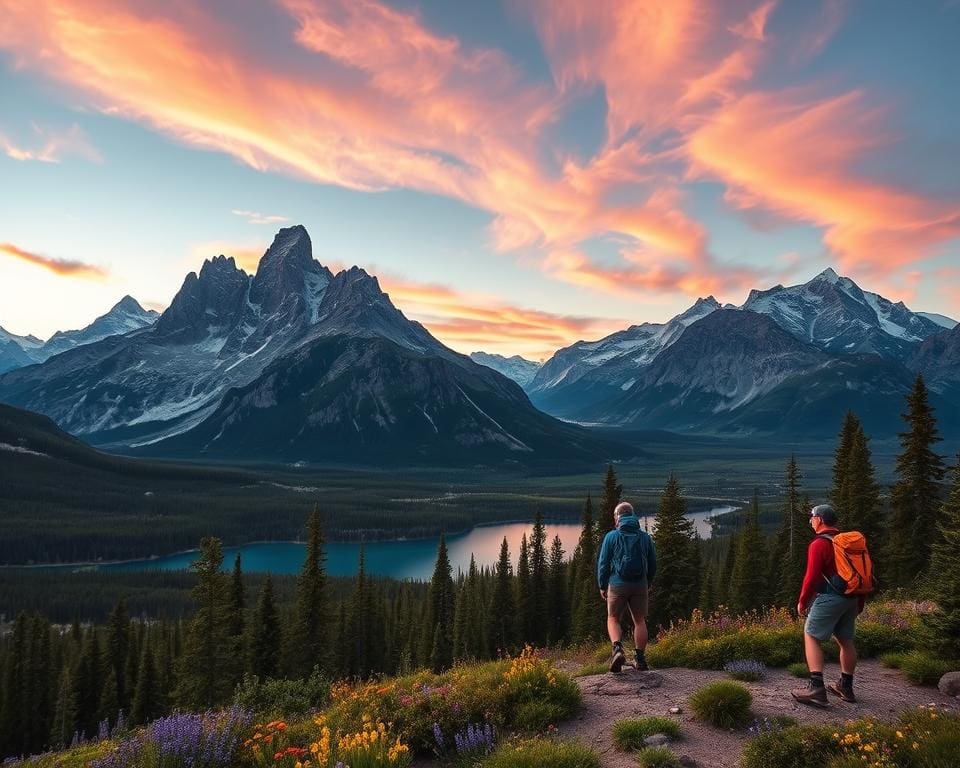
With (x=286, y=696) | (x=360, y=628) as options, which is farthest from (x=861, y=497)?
(x=360, y=628)

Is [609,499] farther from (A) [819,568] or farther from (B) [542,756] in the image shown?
(B) [542,756]

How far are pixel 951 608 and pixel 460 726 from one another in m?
10.4

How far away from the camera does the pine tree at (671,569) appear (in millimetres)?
50688

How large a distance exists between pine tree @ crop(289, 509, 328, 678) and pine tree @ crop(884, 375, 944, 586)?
4479 centimetres

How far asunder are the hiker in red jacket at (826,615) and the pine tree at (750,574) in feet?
172

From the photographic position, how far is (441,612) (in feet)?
265

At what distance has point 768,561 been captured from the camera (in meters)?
65.1

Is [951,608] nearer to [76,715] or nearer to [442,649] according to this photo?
[442,649]

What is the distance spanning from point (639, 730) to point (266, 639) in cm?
5226

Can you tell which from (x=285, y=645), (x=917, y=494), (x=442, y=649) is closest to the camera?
(x=917, y=494)

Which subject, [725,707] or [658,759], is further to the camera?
[725,707]

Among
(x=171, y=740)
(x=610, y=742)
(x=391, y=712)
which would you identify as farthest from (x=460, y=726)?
(x=171, y=740)

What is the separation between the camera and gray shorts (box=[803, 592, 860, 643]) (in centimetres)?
1121

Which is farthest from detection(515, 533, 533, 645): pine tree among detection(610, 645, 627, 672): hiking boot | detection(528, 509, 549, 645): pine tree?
detection(610, 645, 627, 672): hiking boot
